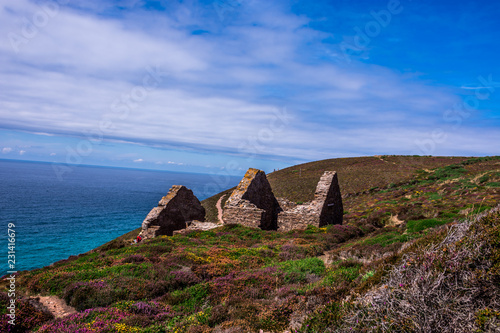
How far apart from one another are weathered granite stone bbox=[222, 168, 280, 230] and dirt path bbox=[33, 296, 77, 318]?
1070cm

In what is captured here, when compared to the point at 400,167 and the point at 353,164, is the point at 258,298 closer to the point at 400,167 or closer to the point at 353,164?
the point at 400,167

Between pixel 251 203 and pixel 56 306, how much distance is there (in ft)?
38.1

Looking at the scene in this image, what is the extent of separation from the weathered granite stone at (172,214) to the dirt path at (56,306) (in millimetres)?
8867

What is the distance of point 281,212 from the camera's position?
1764 centimetres

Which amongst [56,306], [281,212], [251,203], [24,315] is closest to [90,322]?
[24,315]

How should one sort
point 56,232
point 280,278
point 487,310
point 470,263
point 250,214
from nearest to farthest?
1. point 487,310
2. point 470,263
3. point 280,278
4. point 250,214
5. point 56,232

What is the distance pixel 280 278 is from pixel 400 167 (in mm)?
67819

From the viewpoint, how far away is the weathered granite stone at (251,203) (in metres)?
16.6

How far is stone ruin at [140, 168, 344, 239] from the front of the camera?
657 inches

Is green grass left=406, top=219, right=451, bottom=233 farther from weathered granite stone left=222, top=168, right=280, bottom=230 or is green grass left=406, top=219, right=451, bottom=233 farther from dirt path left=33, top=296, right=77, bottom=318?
dirt path left=33, top=296, right=77, bottom=318

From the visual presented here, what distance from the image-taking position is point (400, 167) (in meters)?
64.7

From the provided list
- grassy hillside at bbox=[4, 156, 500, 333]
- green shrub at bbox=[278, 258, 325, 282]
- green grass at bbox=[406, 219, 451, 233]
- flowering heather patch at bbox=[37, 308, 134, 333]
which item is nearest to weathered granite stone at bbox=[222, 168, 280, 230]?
grassy hillside at bbox=[4, 156, 500, 333]

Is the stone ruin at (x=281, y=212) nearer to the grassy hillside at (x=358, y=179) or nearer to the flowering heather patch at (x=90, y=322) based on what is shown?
the flowering heather patch at (x=90, y=322)

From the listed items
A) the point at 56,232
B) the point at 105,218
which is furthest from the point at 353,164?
the point at 56,232
